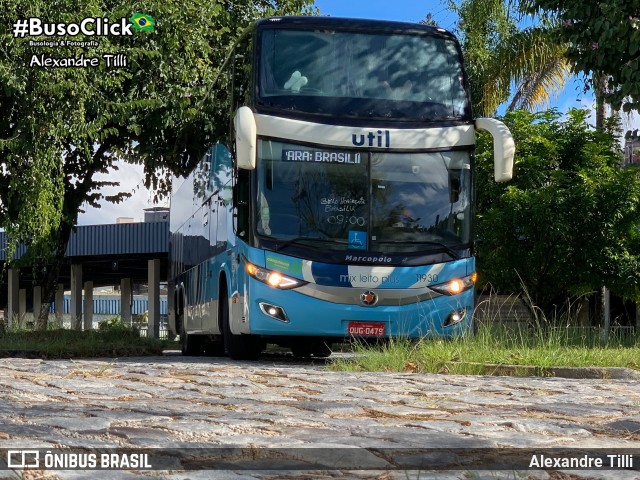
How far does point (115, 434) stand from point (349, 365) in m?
7.32

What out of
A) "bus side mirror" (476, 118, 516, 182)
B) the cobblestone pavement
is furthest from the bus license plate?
the cobblestone pavement

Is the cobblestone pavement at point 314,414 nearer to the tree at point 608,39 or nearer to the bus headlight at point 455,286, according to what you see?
the bus headlight at point 455,286

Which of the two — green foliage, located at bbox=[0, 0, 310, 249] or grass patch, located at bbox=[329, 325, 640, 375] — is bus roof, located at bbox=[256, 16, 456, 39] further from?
green foliage, located at bbox=[0, 0, 310, 249]

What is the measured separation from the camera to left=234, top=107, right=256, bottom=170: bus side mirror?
577 inches

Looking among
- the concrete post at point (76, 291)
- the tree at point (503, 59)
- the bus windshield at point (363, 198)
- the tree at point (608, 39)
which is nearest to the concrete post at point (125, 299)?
the concrete post at point (76, 291)

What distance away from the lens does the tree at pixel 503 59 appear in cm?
3206

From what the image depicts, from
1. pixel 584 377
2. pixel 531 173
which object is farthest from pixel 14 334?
pixel 584 377

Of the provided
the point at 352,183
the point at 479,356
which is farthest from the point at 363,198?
the point at 479,356

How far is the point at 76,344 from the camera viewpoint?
21125mm

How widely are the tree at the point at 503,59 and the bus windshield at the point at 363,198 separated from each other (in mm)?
15819

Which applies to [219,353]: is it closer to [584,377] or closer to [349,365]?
[349,365]

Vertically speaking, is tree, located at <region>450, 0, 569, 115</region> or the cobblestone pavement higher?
tree, located at <region>450, 0, 569, 115</region>

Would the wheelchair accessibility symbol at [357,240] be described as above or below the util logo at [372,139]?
below

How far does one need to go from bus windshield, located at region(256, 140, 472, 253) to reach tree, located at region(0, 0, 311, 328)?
857 cm
